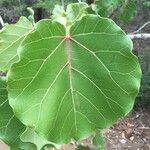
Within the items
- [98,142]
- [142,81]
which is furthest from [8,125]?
[142,81]

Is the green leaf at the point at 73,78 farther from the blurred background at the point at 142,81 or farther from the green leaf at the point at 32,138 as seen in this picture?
the blurred background at the point at 142,81

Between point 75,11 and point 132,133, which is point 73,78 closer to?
point 75,11

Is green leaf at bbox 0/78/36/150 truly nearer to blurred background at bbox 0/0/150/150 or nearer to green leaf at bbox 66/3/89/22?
green leaf at bbox 66/3/89/22

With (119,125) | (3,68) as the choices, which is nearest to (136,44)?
(119,125)

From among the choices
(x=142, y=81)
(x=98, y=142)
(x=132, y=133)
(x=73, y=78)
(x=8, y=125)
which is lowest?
(x=132, y=133)

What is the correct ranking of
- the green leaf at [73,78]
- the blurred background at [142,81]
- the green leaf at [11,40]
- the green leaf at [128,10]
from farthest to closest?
the blurred background at [142,81] → the green leaf at [128,10] → the green leaf at [11,40] → the green leaf at [73,78]

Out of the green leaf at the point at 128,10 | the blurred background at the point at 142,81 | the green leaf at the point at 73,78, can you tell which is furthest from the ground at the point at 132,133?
the green leaf at the point at 73,78
